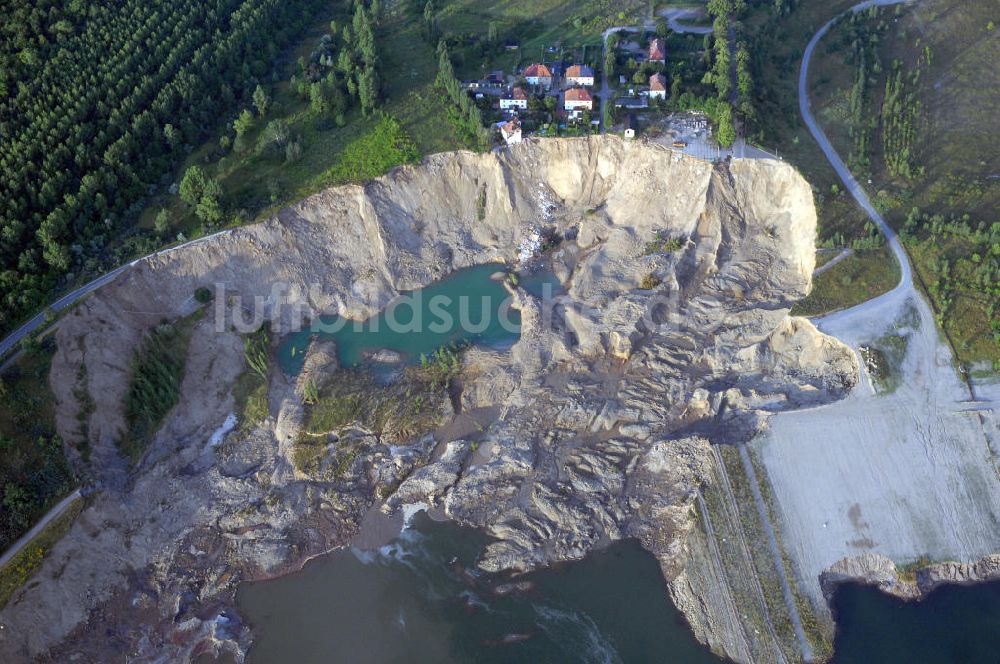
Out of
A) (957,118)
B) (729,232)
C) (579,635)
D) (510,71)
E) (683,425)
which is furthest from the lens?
(510,71)

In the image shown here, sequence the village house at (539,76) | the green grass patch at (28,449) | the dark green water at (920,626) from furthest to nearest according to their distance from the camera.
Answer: the village house at (539,76)
the green grass patch at (28,449)
the dark green water at (920,626)

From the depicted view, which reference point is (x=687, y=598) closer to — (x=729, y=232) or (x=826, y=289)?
(x=826, y=289)

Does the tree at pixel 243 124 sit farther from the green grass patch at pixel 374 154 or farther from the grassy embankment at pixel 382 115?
the green grass patch at pixel 374 154

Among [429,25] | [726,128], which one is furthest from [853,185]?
[429,25]

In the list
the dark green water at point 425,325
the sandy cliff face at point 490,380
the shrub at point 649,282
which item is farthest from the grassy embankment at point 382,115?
the shrub at point 649,282

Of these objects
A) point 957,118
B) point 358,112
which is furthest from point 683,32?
point 358,112

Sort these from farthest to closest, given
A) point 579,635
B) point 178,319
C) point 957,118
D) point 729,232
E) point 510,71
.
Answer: point 510,71
point 957,118
point 729,232
point 178,319
point 579,635
